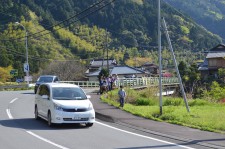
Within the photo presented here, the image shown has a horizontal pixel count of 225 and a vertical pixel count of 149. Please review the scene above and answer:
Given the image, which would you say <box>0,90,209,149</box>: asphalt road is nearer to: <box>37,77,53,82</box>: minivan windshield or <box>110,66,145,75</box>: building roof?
<box>37,77,53,82</box>: minivan windshield

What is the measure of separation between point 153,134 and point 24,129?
432 cm

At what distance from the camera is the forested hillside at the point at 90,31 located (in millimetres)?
100375

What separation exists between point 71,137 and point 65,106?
1.85 m

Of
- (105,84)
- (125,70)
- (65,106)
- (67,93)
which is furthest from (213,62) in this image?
(65,106)

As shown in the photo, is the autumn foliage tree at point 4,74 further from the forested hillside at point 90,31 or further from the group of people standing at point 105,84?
the group of people standing at point 105,84

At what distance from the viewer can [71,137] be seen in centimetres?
1145

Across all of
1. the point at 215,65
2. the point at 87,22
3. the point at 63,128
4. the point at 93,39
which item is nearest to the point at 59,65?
the point at 215,65

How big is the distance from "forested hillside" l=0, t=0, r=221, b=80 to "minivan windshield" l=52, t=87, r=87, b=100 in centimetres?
7445

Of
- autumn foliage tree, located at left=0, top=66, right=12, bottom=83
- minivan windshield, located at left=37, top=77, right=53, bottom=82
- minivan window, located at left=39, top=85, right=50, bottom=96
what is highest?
autumn foliage tree, located at left=0, top=66, right=12, bottom=83

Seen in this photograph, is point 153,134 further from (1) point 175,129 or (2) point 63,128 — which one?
(2) point 63,128

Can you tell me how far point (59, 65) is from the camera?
7769 centimetres

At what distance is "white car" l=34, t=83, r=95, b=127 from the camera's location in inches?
513

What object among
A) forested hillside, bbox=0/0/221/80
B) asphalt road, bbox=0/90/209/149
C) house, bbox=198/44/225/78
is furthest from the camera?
forested hillside, bbox=0/0/221/80

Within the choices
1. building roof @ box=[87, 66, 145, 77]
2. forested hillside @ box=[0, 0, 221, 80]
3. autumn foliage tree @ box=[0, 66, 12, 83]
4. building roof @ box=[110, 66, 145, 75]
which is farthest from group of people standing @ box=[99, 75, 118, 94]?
forested hillside @ box=[0, 0, 221, 80]
